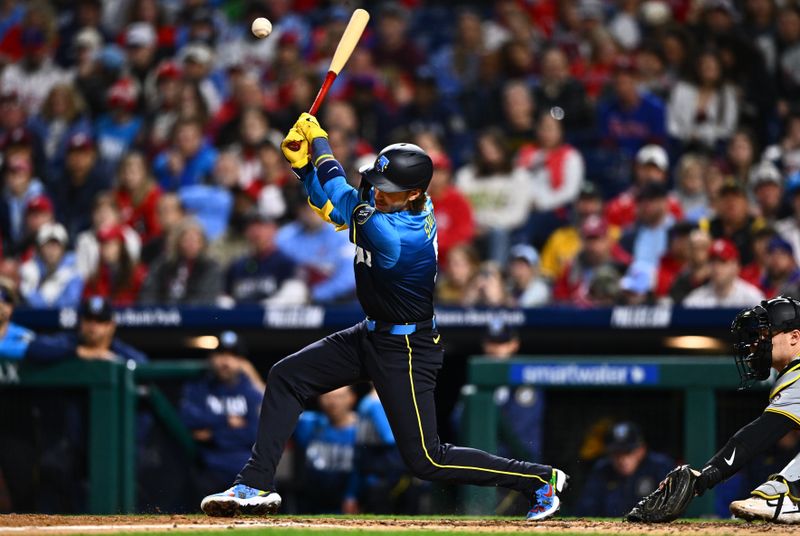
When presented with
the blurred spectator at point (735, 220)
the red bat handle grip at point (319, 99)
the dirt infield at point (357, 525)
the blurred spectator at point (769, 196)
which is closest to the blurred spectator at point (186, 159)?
the blurred spectator at point (735, 220)

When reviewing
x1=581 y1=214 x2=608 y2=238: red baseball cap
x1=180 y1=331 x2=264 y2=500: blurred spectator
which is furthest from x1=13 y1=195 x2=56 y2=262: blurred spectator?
x1=581 y1=214 x2=608 y2=238: red baseball cap

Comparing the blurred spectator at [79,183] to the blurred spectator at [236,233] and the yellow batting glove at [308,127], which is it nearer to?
the blurred spectator at [236,233]

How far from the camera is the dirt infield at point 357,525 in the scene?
18.3 ft

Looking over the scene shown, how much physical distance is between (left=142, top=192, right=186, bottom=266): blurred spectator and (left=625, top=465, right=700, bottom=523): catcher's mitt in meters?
6.35

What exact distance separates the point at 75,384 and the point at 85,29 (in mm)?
6862

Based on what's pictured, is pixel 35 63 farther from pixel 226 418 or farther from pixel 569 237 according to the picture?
pixel 226 418

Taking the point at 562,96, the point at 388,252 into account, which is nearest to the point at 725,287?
the point at 562,96

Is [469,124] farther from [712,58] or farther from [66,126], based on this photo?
[66,126]

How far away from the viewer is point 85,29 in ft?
47.9

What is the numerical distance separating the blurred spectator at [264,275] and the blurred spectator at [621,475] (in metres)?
3.38

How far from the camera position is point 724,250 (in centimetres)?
941

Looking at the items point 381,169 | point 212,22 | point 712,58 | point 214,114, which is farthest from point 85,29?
point 381,169

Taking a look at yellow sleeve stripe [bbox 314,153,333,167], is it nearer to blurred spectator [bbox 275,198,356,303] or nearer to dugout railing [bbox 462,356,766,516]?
dugout railing [bbox 462,356,766,516]

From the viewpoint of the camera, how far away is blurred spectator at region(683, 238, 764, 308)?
9227mm
